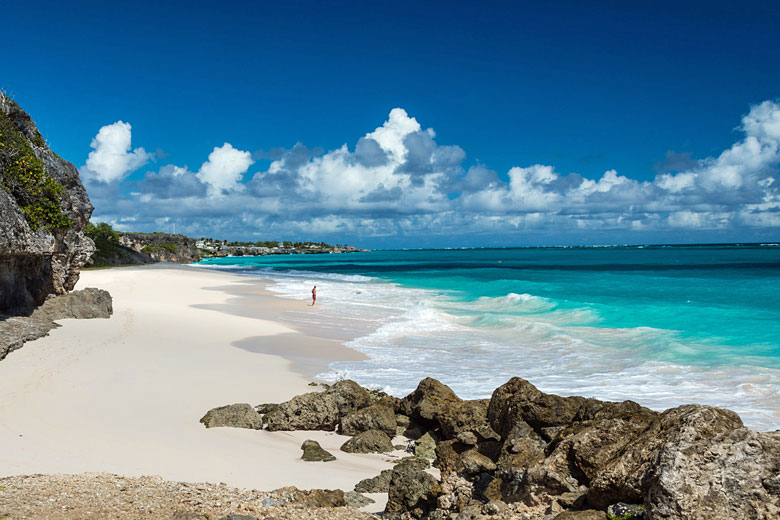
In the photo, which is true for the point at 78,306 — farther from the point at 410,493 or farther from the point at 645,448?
the point at 645,448

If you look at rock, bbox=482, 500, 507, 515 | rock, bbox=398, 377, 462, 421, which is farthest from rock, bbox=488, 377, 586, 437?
rock, bbox=482, 500, 507, 515

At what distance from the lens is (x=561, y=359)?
15523mm

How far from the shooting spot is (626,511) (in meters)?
3.82

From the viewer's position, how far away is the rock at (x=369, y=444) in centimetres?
799

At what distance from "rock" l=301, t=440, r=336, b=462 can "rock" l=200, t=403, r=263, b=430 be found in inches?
53.9

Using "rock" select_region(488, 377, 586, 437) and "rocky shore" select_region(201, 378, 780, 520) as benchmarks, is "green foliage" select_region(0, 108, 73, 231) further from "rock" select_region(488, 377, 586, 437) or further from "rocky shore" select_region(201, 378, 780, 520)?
"rock" select_region(488, 377, 586, 437)

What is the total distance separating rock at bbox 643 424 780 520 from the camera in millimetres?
3291

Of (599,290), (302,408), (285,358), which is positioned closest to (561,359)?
(285,358)

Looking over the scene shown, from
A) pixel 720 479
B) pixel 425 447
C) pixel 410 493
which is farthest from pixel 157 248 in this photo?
pixel 720 479

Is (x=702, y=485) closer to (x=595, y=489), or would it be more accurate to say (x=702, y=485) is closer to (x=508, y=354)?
(x=595, y=489)

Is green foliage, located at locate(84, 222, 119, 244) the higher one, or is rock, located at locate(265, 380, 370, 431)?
green foliage, located at locate(84, 222, 119, 244)

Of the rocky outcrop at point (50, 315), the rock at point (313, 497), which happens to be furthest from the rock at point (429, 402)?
the rocky outcrop at point (50, 315)

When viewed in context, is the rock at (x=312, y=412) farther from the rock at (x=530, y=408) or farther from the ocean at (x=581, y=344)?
the rock at (x=530, y=408)

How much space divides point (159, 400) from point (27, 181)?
8.62m
